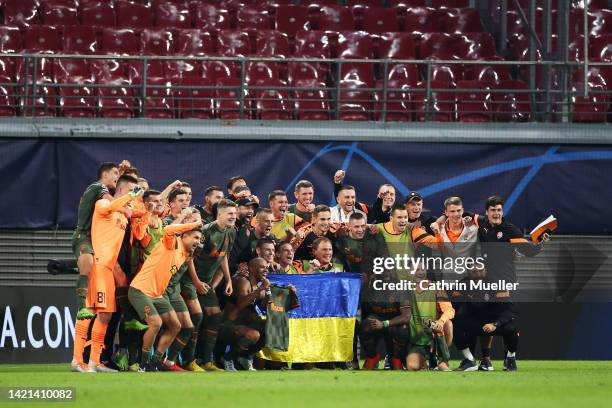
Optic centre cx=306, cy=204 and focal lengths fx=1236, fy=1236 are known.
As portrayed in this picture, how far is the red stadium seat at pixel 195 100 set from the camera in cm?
1795

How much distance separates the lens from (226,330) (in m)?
14.0

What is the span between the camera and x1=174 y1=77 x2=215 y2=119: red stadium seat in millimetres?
17953

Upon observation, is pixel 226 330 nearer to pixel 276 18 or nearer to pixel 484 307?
pixel 484 307

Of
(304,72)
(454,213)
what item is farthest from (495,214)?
(304,72)

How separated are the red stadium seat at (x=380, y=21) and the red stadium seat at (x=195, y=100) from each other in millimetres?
3597

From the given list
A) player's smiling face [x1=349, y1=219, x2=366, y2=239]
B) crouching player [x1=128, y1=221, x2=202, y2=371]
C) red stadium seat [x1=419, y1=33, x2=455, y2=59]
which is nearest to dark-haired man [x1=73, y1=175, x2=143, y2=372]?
crouching player [x1=128, y1=221, x2=202, y2=371]

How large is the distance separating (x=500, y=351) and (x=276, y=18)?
6.71 metres

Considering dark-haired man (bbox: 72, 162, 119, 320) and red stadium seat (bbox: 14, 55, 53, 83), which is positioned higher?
red stadium seat (bbox: 14, 55, 53, 83)

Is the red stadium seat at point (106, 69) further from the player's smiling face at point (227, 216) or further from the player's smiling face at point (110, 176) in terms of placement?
the player's smiling face at point (110, 176)

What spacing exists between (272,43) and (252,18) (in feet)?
3.72

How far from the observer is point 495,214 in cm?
1420

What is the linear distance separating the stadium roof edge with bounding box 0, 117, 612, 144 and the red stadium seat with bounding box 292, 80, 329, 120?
0.39m

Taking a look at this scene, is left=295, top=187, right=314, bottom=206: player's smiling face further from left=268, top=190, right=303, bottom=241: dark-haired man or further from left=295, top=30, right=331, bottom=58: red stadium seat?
left=295, top=30, right=331, bottom=58: red stadium seat

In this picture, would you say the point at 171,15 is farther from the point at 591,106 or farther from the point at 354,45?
the point at 591,106
